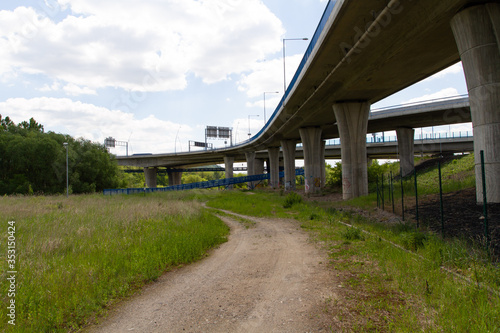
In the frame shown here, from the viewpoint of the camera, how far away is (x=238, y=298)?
17.8 ft

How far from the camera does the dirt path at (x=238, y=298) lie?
442 centimetres

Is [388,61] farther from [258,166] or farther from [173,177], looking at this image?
[173,177]

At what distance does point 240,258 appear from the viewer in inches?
334

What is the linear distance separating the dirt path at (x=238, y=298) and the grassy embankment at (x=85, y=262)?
0.49 m

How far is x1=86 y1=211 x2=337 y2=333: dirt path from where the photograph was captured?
442 cm

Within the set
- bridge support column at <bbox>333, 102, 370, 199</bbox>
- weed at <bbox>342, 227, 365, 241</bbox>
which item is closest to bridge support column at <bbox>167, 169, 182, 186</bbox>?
bridge support column at <bbox>333, 102, 370, 199</bbox>

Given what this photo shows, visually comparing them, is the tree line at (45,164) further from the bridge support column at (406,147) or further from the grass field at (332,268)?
the bridge support column at (406,147)

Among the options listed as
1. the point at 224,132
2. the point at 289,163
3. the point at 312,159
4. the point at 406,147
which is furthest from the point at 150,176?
the point at 406,147

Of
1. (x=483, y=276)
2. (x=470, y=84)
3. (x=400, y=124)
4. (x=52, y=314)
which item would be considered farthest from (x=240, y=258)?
(x=400, y=124)

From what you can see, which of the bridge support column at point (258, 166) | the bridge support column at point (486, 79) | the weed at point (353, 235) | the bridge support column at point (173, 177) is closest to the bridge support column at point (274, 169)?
the bridge support column at point (258, 166)

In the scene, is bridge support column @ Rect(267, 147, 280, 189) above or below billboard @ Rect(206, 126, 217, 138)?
below

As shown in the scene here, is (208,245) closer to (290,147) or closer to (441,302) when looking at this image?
(441,302)

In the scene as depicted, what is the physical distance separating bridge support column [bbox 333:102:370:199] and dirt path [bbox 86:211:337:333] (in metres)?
20.4

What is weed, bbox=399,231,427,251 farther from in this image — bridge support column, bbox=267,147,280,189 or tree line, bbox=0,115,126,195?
bridge support column, bbox=267,147,280,189
